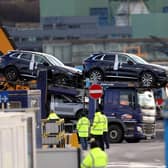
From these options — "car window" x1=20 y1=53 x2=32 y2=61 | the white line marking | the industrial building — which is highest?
the industrial building

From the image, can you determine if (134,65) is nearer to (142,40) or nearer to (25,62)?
(25,62)

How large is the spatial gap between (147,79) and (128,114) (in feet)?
6.92

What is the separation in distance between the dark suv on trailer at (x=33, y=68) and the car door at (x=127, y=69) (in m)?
1.62

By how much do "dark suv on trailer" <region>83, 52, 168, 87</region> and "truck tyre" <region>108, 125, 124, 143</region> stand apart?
222 centimetres

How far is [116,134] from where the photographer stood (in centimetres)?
2883

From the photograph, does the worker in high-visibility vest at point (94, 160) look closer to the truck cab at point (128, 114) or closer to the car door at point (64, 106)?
the truck cab at point (128, 114)

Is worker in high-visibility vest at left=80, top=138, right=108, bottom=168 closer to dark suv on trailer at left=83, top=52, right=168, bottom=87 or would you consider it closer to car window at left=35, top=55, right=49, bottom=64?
dark suv on trailer at left=83, top=52, right=168, bottom=87

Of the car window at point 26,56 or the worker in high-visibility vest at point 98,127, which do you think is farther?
the car window at point 26,56

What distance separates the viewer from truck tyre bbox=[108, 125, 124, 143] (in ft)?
94.2

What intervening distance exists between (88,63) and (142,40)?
2359 inches

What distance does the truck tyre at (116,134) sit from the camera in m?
28.7

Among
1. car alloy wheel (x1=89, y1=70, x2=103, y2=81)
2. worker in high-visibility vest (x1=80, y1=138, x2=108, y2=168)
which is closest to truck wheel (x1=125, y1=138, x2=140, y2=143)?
car alloy wheel (x1=89, y1=70, x2=103, y2=81)

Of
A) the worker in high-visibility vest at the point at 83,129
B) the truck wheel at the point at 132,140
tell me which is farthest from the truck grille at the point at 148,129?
the worker in high-visibility vest at the point at 83,129

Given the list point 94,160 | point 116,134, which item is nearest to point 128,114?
point 116,134
